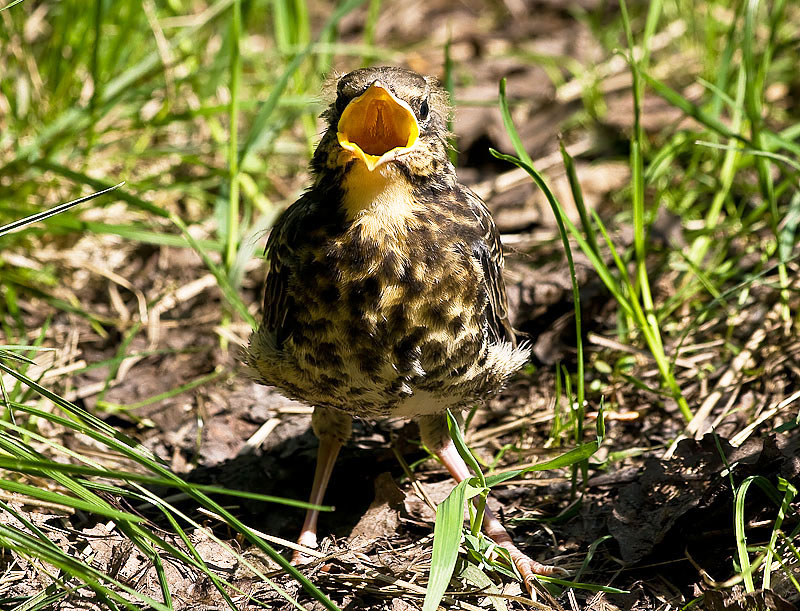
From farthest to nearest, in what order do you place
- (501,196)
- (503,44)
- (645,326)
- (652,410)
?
1. (503,44)
2. (501,196)
3. (652,410)
4. (645,326)

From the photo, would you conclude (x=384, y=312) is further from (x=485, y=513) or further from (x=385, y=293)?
(x=485, y=513)

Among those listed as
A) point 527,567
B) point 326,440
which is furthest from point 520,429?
point 527,567

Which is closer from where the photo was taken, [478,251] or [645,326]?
[478,251]

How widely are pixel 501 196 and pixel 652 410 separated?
5.72 feet

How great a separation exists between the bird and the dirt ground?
0.31 metres

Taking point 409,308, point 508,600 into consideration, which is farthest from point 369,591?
point 409,308

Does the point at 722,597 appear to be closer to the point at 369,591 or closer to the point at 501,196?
the point at 369,591

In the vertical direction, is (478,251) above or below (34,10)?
below

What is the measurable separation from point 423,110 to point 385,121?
4.9 inches

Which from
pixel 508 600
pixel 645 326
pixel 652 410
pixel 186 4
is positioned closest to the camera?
pixel 508 600

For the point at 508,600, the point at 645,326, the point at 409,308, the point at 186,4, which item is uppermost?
the point at 186,4

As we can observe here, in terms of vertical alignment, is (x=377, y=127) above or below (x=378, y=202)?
above

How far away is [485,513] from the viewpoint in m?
3.14

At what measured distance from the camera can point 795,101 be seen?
534cm
